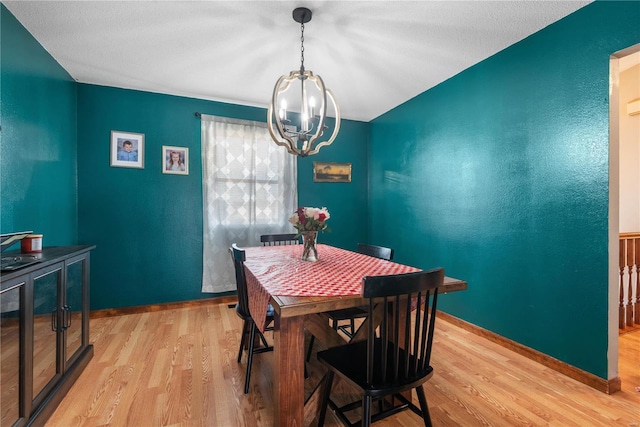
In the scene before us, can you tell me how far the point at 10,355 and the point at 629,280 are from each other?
454 cm

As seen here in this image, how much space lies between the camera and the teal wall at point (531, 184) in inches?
74.4

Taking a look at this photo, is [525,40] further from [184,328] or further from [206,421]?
[184,328]

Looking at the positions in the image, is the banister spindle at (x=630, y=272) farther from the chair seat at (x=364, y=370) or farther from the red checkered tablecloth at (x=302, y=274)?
the chair seat at (x=364, y=370)

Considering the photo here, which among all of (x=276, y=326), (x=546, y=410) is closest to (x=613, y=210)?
(x=546, y=410)

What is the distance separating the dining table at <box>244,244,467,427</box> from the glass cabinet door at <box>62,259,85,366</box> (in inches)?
46.4

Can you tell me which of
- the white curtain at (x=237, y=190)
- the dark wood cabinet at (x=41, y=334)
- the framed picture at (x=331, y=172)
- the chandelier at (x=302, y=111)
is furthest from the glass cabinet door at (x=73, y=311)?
the framed picture at (x=331, y=172)

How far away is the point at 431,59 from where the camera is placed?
8.57ft

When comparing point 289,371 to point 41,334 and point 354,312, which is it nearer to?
point 354,312

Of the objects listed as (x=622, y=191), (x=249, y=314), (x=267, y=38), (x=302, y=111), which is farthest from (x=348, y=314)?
(x=622, y=191)

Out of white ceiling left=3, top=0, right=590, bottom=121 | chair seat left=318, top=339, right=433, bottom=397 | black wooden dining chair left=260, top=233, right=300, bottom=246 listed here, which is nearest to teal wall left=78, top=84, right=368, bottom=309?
white ceiling left=3, top=0, right=590, bottom=121

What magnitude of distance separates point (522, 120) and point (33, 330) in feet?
11.4

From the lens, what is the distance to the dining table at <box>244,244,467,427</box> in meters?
1.25

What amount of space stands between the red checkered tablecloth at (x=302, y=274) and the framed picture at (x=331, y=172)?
1.90 m

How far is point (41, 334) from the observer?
61.2 inches
